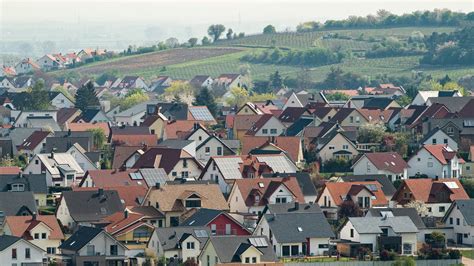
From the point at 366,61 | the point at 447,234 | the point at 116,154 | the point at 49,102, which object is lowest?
the point at 447,234

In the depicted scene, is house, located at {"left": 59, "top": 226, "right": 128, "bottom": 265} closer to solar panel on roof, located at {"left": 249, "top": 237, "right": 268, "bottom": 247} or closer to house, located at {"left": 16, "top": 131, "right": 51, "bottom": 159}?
solar panel on roof, located at {"left": 249, "top": 237, "right": 268, "bottom": 247}

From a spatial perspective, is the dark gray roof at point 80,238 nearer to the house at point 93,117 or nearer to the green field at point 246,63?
the house at point 93,117

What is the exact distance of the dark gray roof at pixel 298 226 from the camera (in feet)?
151

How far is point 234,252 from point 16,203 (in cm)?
857

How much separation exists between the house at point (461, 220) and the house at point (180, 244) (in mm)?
8663

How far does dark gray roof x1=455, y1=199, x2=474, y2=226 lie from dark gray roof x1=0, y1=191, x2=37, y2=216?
12587mm

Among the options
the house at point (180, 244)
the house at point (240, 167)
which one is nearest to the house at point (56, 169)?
the house at point (240, 167)

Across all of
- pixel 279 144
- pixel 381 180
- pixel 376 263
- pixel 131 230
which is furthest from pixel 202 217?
pixel 279 144

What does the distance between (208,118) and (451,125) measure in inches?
661

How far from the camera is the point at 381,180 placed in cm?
5462

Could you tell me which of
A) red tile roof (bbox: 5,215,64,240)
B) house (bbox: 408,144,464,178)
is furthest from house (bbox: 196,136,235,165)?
red tile roof (bbox: 5,215,64,240)

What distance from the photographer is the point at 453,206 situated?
4988 centimetres

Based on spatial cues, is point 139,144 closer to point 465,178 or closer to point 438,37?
point 465,178

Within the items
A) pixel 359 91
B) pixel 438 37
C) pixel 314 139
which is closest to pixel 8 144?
pixel 314 139
